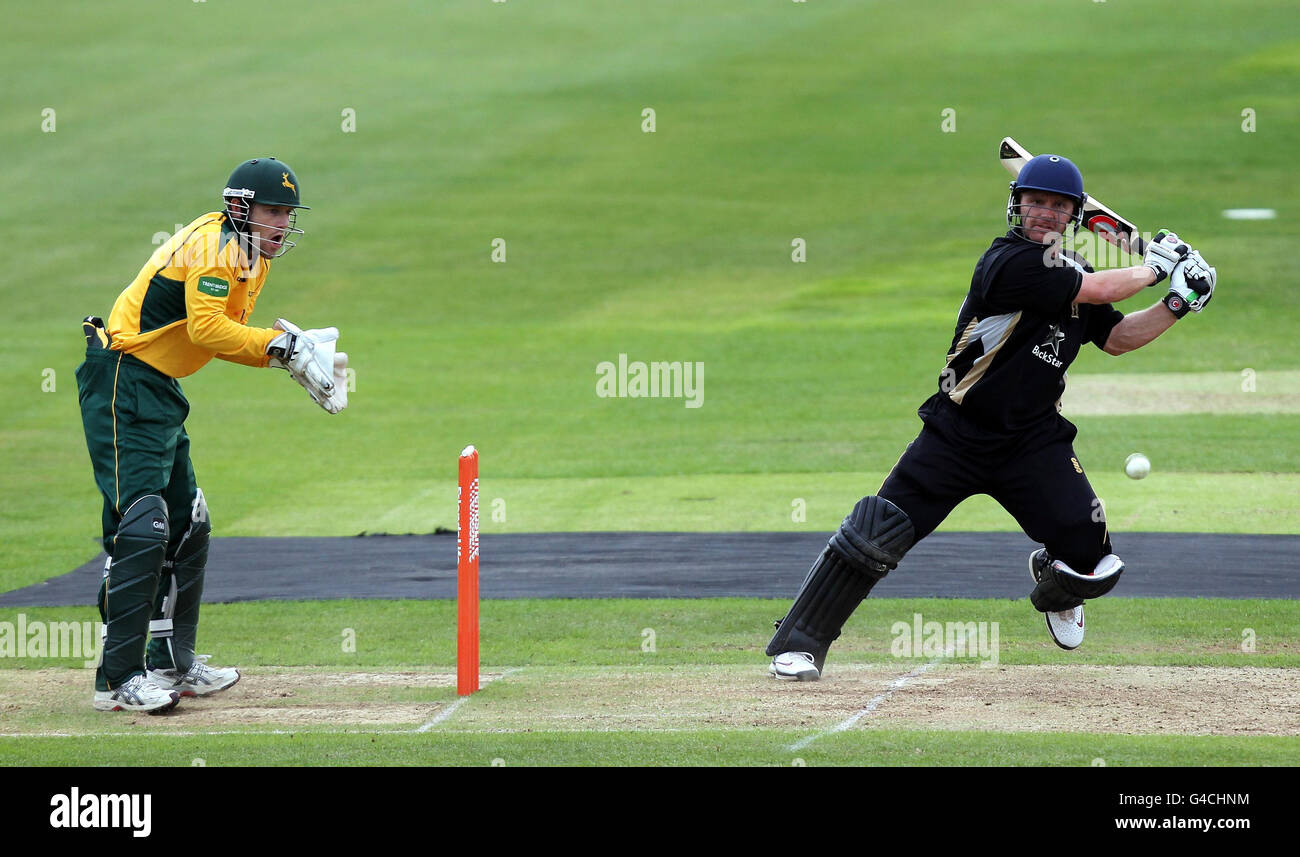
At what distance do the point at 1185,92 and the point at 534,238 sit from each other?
18.0 meters

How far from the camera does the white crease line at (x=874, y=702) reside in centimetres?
638

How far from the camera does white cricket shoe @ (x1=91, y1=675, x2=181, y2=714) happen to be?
7.32 metres

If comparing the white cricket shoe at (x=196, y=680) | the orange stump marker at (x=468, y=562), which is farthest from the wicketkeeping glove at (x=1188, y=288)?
the white cricket shoe at (x=196, y=680)

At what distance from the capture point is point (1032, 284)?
7.05m

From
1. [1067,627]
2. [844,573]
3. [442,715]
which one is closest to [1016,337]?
[844,573]

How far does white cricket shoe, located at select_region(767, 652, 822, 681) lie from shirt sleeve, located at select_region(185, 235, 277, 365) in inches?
116

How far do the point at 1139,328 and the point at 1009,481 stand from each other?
40.6 inches

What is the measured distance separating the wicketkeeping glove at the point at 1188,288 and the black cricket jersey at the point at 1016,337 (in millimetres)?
455

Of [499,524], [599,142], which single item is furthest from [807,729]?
[599,142]

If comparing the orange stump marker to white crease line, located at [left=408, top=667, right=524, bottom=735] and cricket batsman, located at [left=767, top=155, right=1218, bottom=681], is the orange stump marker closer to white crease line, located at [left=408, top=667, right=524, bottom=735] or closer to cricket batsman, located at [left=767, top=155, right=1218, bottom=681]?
white crease line, located at [left=408, top=667, right=524, bottom=735]

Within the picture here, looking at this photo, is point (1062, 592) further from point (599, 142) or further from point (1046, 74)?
point (1046, 74)

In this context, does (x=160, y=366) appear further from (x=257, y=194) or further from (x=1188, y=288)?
(x=1188, y=288)

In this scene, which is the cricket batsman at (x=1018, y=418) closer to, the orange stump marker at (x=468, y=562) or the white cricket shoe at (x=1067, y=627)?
the white cricket shoe at (x=1067, y=627)

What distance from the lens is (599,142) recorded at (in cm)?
3584
